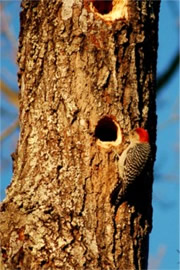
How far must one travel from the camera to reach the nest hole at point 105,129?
188 inches

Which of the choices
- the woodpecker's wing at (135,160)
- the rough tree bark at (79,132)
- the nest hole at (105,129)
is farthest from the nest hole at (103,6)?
the woodpecker's wing at (135,160)

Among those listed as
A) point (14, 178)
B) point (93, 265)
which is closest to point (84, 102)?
point (14, 178)

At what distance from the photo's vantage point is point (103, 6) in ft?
16.7

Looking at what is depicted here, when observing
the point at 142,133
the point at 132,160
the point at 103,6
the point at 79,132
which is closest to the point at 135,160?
the point at 132,160

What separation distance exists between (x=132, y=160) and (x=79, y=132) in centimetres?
54

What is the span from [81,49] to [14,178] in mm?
936

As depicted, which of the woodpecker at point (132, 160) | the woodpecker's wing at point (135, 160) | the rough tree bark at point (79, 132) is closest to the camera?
the rough tree bark at point (79, 132)

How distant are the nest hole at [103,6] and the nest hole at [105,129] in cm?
76

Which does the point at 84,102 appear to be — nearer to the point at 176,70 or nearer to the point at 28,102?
the point at 28,102

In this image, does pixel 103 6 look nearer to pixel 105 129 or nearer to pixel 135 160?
pixel 105 129

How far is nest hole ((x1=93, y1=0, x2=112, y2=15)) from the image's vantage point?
500 cm

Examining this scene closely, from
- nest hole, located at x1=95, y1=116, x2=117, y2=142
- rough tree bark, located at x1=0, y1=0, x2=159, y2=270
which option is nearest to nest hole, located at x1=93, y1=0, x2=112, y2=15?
rough tree bark, located at x1=0, y1=0, x2=159, y2=270

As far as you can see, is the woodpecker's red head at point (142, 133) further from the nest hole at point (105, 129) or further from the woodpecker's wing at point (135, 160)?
the nest hole at point (105, 129)

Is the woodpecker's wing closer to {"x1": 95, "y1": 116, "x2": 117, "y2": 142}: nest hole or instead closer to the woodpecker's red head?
the woodpecker's red head
